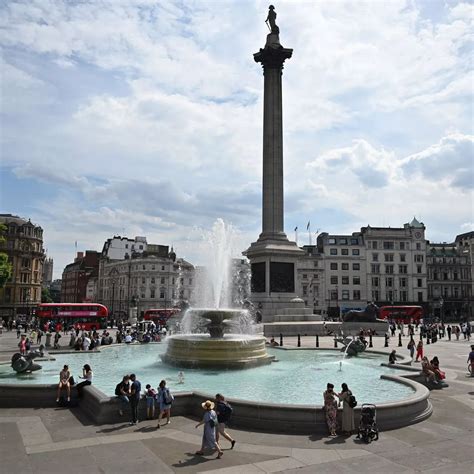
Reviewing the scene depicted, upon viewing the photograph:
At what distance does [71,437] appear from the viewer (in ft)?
36.7

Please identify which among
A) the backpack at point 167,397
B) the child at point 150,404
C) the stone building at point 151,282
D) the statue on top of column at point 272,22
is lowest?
the child at point 150,404

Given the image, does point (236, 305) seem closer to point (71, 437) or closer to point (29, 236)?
point (71, 437)

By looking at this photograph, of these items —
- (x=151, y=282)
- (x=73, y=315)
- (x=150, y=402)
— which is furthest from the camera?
(x=151, y=282)

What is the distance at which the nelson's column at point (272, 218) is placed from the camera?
1790 inches

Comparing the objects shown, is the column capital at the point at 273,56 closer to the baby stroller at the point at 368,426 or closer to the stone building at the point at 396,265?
the baby stroller at the point at 368,426

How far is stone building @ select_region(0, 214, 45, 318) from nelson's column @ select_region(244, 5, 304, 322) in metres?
56.5

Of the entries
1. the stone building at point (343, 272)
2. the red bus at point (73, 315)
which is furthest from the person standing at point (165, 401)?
the stone building at point (343, 272)

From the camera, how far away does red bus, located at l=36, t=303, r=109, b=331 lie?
176ft

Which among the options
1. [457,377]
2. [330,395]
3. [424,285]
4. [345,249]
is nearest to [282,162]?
[457,377]

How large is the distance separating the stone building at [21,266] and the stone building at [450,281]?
82.6 metres

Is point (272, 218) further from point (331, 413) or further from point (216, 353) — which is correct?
point (331, 413)

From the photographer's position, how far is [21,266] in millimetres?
90688

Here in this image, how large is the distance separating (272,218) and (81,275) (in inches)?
4260

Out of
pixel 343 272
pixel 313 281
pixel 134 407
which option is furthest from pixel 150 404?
pixel 343 272
